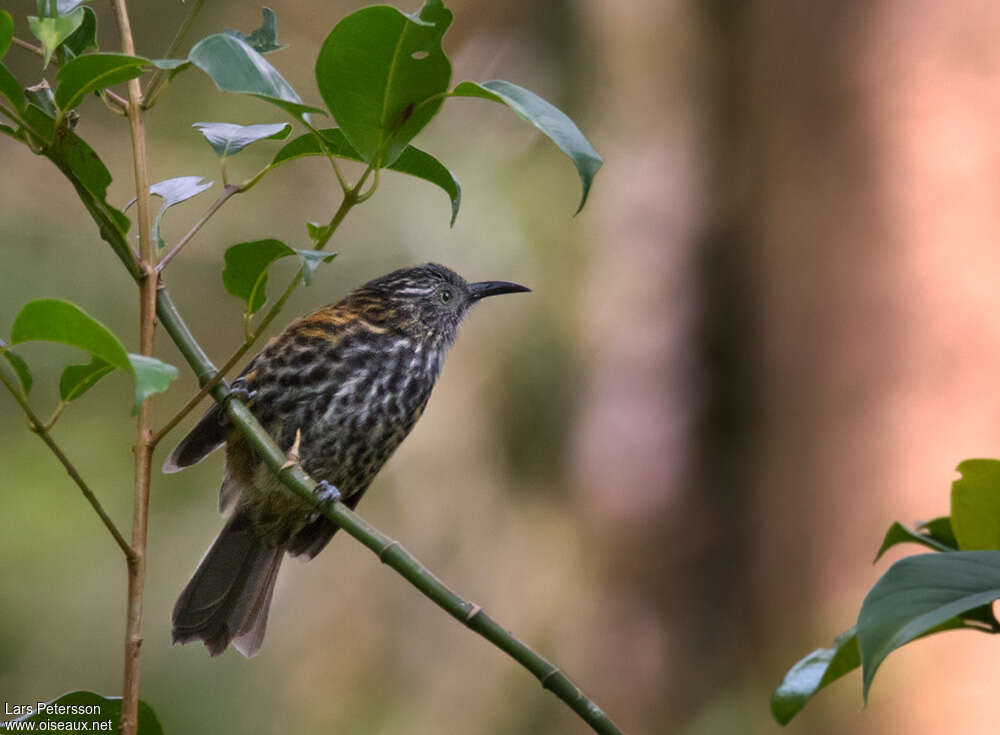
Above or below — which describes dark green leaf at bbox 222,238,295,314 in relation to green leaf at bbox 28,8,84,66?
below

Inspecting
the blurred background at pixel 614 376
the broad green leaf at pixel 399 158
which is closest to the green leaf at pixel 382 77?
the broad green leaf at pixel 399 158

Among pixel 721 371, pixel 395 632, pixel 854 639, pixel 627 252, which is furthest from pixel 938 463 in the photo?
pixel 395 632

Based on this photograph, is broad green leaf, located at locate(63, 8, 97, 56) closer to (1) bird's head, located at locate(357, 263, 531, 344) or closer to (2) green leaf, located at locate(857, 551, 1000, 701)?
(2) green leaf, located at locate(857, 551, 1000, 701)

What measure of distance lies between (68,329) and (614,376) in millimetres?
5333

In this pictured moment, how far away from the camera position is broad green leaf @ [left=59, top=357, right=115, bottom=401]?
144cm

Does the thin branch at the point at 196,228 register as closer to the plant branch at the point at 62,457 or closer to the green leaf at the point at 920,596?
the plant branch at the point at 62,457

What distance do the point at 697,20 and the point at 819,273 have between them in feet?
6.79

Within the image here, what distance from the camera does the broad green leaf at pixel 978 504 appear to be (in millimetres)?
1545

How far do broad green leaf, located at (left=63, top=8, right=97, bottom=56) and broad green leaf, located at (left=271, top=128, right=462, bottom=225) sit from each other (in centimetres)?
33

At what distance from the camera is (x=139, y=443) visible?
136 centimetres

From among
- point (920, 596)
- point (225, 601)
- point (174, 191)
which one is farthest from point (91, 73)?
point (225, 601)

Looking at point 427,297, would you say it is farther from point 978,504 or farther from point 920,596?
point 920,596

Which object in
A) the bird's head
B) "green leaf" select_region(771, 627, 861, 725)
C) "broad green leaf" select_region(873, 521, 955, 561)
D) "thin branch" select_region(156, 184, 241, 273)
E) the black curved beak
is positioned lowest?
"green leaf" select_region(771, 627, 861, 725)

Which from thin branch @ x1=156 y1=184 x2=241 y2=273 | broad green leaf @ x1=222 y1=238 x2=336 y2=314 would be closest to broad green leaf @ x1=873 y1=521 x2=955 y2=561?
broad green leaf @ x1=222 y1=238 x2=336 y2=314
